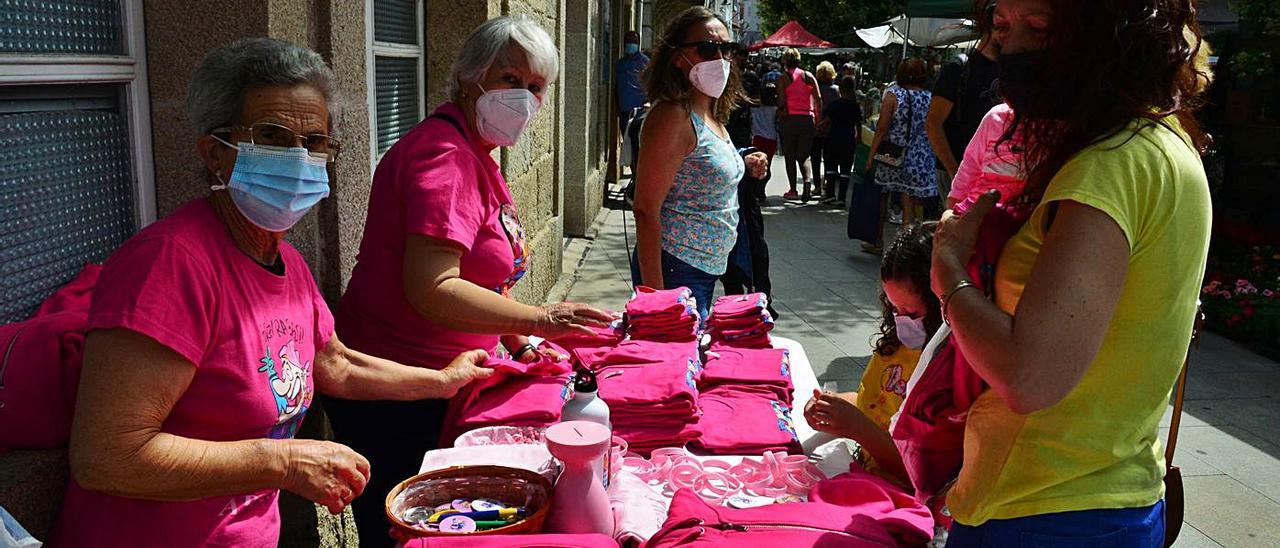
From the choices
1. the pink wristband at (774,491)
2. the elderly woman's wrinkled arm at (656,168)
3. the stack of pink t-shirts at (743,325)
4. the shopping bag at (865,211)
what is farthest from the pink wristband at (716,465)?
the shopping bag at (865,211)

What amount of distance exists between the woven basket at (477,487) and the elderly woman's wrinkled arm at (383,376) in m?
0.40

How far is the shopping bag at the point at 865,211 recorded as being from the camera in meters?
9.00

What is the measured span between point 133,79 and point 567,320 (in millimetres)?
1225

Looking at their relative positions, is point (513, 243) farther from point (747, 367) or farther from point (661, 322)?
point (747, 367)

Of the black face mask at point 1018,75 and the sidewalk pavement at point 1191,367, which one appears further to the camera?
the sidewalk pavement at point 1191,367

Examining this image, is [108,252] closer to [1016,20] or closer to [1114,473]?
[1016,20]

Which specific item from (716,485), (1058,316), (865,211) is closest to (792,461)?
(716,485)

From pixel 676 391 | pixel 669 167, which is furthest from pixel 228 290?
pixel 669 167

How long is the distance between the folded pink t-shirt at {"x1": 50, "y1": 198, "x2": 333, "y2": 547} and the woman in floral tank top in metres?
1.83

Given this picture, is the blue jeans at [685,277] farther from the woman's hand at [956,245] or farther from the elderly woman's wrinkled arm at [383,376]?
the woman's hand at [956,245]

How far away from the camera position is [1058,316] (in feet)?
4.31

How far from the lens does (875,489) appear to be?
6.73ft

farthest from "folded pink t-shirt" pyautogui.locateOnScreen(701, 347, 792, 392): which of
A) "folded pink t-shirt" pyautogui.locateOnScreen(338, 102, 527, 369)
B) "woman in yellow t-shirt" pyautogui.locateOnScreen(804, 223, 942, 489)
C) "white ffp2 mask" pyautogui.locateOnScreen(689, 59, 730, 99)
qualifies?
"white ffp2 mask" pyautogui.locateOnScreen(689, 59, 730, 99)

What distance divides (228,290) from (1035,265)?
132cm
